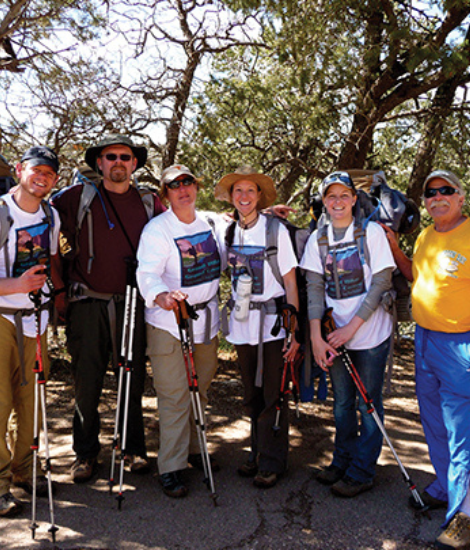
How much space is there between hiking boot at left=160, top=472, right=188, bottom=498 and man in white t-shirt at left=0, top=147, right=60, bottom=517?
835 mm

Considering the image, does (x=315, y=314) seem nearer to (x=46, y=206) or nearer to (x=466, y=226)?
(x=466, y=226)

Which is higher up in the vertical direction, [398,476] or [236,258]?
[236,258]

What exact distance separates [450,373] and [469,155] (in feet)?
17.2

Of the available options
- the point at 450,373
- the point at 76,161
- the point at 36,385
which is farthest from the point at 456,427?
the point at 76,161

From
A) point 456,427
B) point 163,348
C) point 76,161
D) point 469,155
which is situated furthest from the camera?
point 469,155

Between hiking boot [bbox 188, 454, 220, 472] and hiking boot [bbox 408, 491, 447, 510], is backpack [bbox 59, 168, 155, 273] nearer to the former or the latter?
hiking boot [bbox 188, 454, 220, 472]

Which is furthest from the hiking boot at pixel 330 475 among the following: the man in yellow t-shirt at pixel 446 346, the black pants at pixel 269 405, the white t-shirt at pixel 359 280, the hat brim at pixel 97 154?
the hat brim at pixel 97 154

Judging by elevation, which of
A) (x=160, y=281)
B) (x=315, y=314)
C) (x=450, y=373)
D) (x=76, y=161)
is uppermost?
(x=76, y=161)

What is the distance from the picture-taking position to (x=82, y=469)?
13.0 feet

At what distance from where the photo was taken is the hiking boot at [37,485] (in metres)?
→ 3.71

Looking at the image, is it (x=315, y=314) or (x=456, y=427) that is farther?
(x=315, y=314)

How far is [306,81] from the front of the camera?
589 centimetres

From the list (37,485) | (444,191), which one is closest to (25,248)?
(37,485)

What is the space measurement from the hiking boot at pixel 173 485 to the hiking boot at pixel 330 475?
1.01 meters
